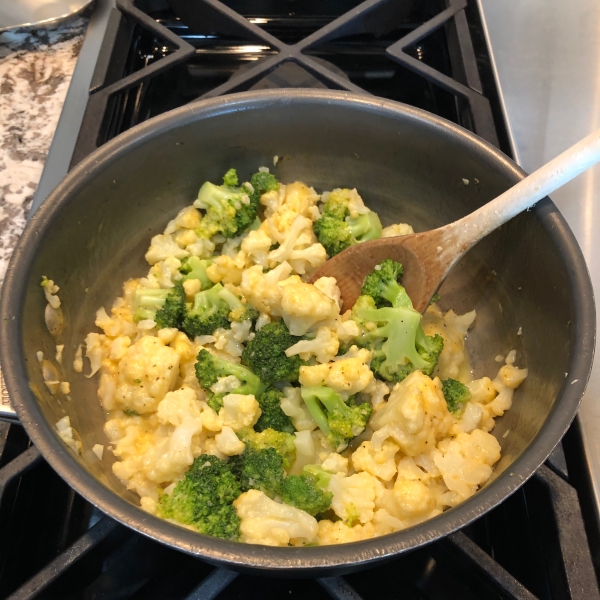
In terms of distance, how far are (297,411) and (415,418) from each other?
0.98 ft

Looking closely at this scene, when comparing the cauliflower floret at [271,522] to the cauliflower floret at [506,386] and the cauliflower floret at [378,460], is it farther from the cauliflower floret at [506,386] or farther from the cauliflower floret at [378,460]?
the cauliflower floret at [506,386]

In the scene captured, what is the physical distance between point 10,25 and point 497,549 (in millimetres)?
2322

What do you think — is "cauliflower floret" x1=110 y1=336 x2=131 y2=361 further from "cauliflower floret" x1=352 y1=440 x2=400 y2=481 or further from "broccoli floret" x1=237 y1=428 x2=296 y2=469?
"cauliflower floret" x1=352 y1=440 x2=400 y2=481

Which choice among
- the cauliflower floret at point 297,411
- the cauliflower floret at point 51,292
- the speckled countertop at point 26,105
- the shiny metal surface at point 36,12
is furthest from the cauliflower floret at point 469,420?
the shiny metal surface at point 36,12

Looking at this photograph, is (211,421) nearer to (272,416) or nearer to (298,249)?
(272,416)

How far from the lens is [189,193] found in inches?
A: 58.7

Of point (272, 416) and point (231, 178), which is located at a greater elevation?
point (231, 178)

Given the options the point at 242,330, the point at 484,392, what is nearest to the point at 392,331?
the point at 484,392

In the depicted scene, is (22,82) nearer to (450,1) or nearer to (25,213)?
(25,213)

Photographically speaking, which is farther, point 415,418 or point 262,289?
point 262,289

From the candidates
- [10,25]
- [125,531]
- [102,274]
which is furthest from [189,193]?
[10,25]

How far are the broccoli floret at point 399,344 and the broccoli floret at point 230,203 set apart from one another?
1.50ft

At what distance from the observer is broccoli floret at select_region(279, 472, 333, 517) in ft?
3.44

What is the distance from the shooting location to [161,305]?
4.52ft
